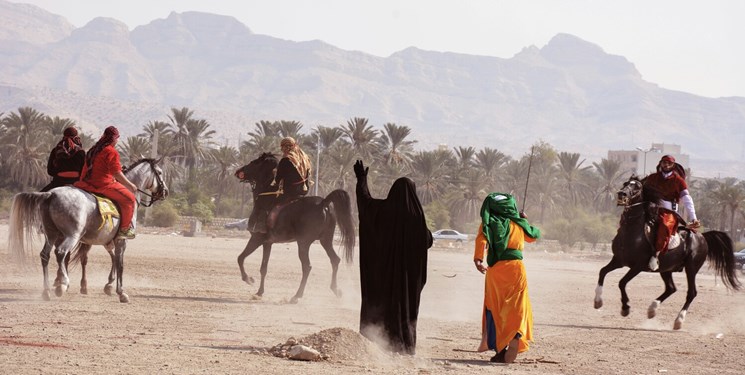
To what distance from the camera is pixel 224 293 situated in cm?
1906

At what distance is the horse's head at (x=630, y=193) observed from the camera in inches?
664

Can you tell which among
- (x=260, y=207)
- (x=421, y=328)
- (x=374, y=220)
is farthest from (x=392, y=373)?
(x=260, y=207)

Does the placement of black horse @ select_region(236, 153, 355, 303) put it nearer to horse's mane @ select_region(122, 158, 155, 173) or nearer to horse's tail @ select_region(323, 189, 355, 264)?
horse's tail @ select_region(323, 189, 355, 264)

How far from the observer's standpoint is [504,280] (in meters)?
11.8

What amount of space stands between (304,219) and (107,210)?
343 centimetres

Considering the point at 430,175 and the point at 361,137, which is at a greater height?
the point at 361,137

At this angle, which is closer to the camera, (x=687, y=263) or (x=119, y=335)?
(x=119, y=335)

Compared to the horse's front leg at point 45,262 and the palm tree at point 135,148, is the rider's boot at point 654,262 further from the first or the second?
the palm tree at point 135,148

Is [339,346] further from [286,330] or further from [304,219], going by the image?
[304,219]

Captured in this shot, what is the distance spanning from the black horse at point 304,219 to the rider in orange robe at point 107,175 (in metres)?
2.32

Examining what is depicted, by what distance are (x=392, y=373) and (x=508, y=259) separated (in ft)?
7.53

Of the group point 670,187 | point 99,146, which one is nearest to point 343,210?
point 99,146

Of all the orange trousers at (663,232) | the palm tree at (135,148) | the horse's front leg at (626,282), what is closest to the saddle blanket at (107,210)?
the horse's front leg at (626,282)

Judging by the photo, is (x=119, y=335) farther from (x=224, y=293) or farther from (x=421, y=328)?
(x=224, y=293)
